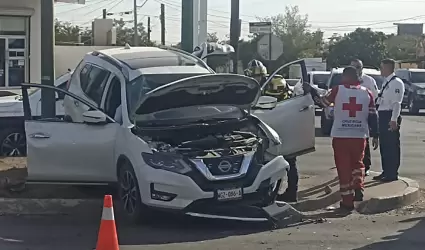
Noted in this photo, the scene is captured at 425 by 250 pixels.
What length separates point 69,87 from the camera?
12.2m

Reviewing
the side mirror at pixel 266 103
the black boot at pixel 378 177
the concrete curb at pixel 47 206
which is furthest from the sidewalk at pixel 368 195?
the concrete curb at pixel 47 206

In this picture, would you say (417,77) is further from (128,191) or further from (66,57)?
(128,191)

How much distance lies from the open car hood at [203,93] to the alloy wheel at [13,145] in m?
5.05

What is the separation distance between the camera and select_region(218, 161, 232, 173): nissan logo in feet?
30.6

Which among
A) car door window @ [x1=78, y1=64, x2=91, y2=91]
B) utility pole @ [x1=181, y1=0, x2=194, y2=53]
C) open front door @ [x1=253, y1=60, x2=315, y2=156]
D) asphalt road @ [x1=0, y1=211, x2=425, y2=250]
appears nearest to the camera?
asphalt road @ [x1=0, y1=211, x2=425, y2=250]

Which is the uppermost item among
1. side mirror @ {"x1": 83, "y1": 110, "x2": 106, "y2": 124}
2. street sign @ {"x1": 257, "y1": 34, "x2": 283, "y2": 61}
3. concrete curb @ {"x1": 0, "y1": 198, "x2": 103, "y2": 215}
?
street sign @ {"x1": 257, "y1": 34, "x2": 283, "y2": 61}

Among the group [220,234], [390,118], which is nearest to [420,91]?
[390,118]

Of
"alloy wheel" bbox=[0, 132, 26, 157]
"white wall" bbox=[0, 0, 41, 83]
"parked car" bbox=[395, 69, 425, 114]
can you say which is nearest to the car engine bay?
"alloy wheel" bbox=[0, 132, 26, 157]

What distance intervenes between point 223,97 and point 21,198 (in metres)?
2.90

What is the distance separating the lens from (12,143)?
47.0 ft

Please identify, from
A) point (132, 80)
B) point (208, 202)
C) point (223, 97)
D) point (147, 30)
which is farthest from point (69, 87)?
point (147, 30)

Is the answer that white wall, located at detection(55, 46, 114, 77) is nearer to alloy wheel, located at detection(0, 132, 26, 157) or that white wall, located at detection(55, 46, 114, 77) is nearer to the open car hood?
alloy wheel, located at detection(0, 132, 26, 157)

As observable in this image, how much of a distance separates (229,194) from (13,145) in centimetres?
622

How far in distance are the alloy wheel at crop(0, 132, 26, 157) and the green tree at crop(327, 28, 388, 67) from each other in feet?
174
